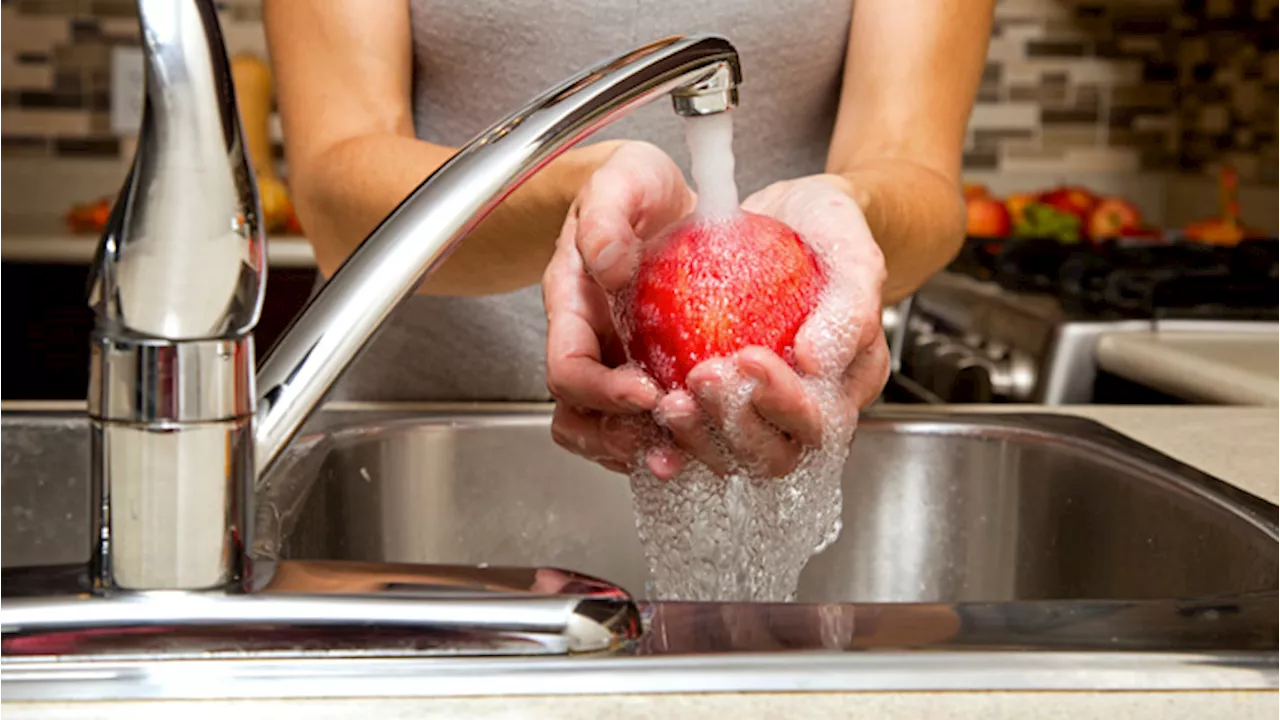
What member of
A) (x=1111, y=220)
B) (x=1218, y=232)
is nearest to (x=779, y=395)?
(x=1218, y=232)

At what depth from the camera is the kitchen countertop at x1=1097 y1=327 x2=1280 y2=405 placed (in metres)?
1.07

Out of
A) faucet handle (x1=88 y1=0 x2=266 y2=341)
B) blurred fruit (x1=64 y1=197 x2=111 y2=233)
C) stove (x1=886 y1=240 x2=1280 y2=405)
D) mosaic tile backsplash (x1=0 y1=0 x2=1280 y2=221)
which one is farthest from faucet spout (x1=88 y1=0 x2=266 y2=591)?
mosaic tile backsplash (x1=0 y1=0 x2=1280 y2=221)

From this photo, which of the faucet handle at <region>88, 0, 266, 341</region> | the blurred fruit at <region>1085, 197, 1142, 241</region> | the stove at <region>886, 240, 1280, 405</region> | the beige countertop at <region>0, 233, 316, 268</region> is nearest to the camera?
the faucet handle at <region>88, 0, 266, 341</region>

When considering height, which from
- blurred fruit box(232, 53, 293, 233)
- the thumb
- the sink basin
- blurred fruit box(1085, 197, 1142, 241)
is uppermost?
blurred fruit box(232, 53, 293, 233)

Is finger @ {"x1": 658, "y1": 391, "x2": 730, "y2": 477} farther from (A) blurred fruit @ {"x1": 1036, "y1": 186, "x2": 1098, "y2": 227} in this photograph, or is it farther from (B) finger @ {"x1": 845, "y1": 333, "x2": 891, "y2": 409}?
(A) blurred fruit @ {"x1": 1036, "y1": 186, "x2": 1098, "y2": 227}

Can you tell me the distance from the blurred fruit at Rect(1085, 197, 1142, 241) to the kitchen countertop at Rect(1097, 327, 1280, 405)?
1.23 metres

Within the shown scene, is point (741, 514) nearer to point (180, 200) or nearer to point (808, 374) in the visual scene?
point (808, 374)

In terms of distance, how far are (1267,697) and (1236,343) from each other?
3.15 feet

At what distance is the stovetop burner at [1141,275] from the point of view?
4.95ft

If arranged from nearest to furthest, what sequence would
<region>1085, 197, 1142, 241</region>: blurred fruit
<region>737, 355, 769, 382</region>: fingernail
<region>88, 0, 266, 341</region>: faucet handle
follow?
1. <region>88, 0, 266, 341</region>: faucet handle
2. <region>737, 355, 769, 382</region>: fingernail
3. <region>1085, 197, 1142, 241</region>: blurred fruit

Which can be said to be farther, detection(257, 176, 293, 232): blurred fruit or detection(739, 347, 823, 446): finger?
detection(257, 176, 293, 232): blurred fruit

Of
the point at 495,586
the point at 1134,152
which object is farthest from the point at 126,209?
the point at 1134,152

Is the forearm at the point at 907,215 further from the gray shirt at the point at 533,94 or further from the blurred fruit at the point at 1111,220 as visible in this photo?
the blurred fruit at the point at 1111,220

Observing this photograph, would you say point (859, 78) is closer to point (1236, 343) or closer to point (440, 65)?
point (440, 65)
